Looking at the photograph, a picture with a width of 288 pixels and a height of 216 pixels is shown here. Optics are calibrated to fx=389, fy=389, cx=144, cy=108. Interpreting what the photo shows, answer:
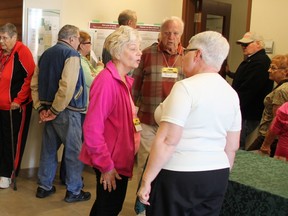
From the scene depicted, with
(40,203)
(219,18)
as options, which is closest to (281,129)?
(40,203)

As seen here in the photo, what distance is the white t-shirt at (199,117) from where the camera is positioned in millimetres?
1507

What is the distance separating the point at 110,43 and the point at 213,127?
76 centimetres

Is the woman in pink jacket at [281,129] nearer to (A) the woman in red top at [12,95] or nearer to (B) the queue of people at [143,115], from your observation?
(B) the queue of people at [143,115]

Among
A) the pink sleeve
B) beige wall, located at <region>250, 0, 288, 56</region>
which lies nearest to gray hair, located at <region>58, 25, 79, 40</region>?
the pink sleeve

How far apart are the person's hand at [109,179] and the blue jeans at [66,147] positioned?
1.44 meters

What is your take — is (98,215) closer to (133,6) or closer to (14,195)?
(14,195)

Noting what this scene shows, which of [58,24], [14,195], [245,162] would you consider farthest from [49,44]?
[245,162]

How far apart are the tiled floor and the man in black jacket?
1.46 metres

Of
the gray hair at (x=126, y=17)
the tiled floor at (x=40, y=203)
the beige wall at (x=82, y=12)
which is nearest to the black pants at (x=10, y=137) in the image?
the tiled floor at (x=40, y=203)

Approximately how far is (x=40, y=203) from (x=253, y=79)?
2414 mm

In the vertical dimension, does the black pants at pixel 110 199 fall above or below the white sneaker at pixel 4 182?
above

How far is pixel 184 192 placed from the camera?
1.58 m

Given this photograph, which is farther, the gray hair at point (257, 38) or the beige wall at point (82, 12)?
the gray hair at point (257, 38)

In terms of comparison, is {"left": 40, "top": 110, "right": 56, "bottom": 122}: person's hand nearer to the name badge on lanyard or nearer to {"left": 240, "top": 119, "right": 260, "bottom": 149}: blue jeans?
the name badge on lanyard
